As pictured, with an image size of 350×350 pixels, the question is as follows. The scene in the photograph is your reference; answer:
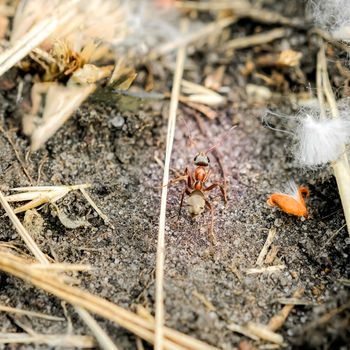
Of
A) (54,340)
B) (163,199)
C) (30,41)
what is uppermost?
(30,41)

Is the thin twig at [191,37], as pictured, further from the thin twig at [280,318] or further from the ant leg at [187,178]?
the thin twig at [280,318]

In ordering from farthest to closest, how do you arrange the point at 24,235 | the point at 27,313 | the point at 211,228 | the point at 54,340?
the point at 211,228, the point at 24,235, the point at 27,313, the point at 54,340

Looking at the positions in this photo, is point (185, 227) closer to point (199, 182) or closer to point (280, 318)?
point (199, 182)

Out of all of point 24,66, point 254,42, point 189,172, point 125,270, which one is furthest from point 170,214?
point 254,42

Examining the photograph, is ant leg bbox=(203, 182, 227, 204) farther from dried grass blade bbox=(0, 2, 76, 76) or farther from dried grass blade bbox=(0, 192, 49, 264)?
dried grass blade bbox=(0, 2, 76, 76)

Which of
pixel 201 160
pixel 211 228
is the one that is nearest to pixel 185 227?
pixel 211 228


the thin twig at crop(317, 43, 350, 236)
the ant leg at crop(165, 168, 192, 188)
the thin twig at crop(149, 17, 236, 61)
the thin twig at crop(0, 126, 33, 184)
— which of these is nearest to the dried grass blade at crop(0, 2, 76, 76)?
the thin twig at crop(0, 126, 33, 184)
